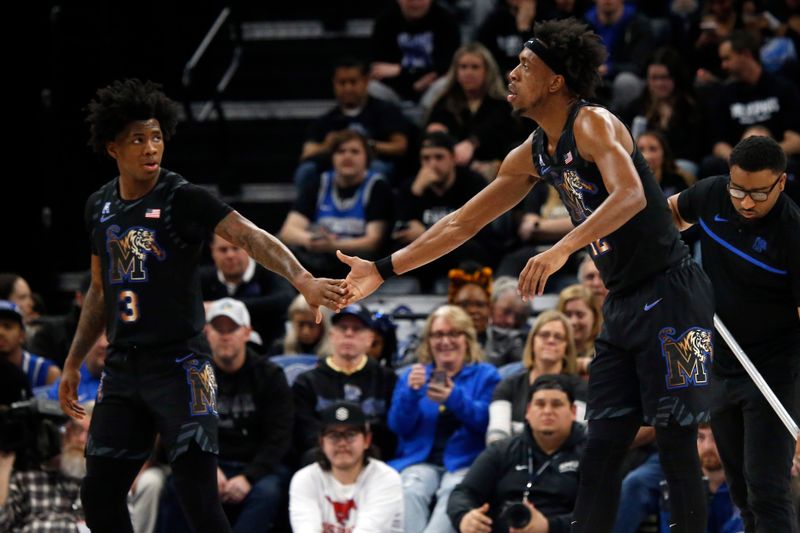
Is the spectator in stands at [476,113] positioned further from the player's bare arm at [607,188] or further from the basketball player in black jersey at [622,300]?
the player's bare arm at [607,188]

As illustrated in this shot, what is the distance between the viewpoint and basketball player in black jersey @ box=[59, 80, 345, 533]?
578 centimetres

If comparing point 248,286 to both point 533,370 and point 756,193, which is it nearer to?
point 533,370

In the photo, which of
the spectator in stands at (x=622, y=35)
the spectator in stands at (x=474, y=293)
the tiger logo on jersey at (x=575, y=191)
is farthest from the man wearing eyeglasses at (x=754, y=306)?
the spectator in stands at (x=622, y=35)

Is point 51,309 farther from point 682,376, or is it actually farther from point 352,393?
point 682,376

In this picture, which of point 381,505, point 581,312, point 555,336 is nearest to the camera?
point 381,505

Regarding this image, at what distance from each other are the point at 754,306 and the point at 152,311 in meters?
2.64

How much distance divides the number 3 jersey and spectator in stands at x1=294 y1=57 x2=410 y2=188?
5.09 m

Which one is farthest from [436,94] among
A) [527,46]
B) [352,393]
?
[527,46]

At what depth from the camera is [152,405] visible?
580cm

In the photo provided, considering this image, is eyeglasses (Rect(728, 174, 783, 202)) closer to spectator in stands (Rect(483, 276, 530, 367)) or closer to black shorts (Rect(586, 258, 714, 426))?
black shorts (Rect(586, 258, 714, 426))

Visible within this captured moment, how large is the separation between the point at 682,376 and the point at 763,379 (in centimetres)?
83

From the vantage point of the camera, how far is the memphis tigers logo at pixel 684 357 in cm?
550

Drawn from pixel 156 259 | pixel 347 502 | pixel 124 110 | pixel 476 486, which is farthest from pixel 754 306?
pixel 124 110

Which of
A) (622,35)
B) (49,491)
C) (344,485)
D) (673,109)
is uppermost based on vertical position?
(622,35)
